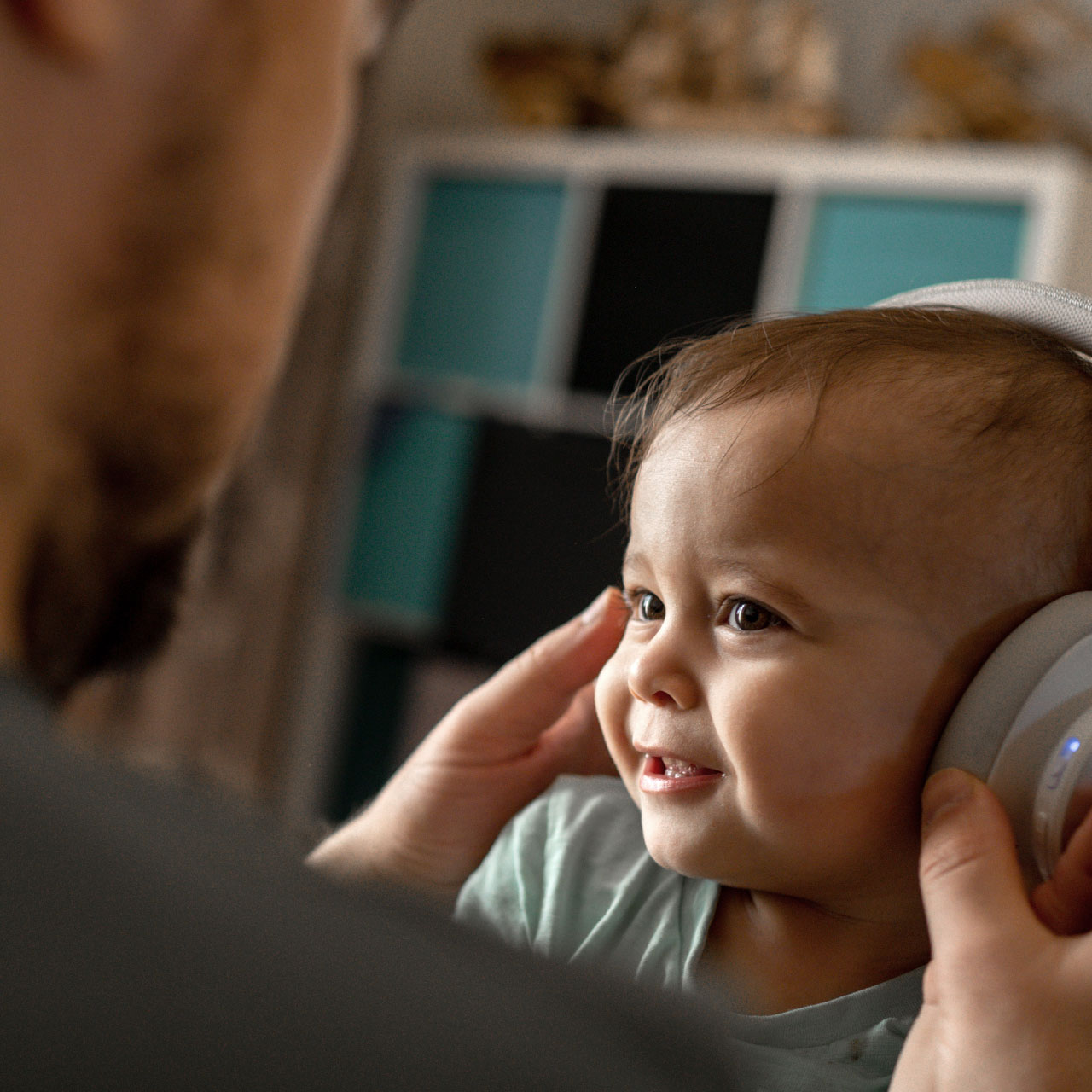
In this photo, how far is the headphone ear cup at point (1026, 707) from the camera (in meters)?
0.58

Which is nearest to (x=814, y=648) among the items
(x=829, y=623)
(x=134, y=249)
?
(x=829, y=623)

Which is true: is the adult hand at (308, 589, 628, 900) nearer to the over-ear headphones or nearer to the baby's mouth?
the baby's mouth

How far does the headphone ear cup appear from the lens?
1.89 feet

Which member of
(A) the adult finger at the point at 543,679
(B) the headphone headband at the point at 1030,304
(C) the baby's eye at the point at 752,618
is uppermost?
(B) the headphone headband at the point at 1030,304

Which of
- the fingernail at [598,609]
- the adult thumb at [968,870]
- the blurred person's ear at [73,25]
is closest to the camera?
the blurred person's ear at [73,25]

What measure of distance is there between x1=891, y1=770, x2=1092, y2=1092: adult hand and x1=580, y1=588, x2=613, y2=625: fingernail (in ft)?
0.93

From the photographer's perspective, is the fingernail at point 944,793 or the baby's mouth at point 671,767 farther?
the baby's mouth at point 671,767

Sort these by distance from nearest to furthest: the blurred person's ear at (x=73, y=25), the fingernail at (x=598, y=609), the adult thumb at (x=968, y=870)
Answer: the blurred person's ear at (x=73, y=25) < the adult thumb at (x=968, y=870) < the fingernail at (x=598, y=609)

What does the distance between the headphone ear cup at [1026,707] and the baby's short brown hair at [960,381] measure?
7 centimetres

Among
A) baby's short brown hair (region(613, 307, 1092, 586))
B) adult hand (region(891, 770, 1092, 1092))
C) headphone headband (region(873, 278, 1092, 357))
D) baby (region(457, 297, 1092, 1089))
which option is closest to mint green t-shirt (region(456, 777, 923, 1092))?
baby (region(457, 297, 1092, 1089))

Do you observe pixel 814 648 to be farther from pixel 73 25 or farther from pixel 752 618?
pixel 73 25

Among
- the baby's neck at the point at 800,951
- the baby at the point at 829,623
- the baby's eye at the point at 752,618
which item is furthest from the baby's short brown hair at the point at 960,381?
the baby's neck at the point at 800,951

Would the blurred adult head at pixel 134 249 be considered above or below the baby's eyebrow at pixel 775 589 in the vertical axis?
above

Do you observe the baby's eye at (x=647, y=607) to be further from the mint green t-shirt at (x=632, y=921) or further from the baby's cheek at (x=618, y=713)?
the mint green t-shirt at (x=632, y=921)
